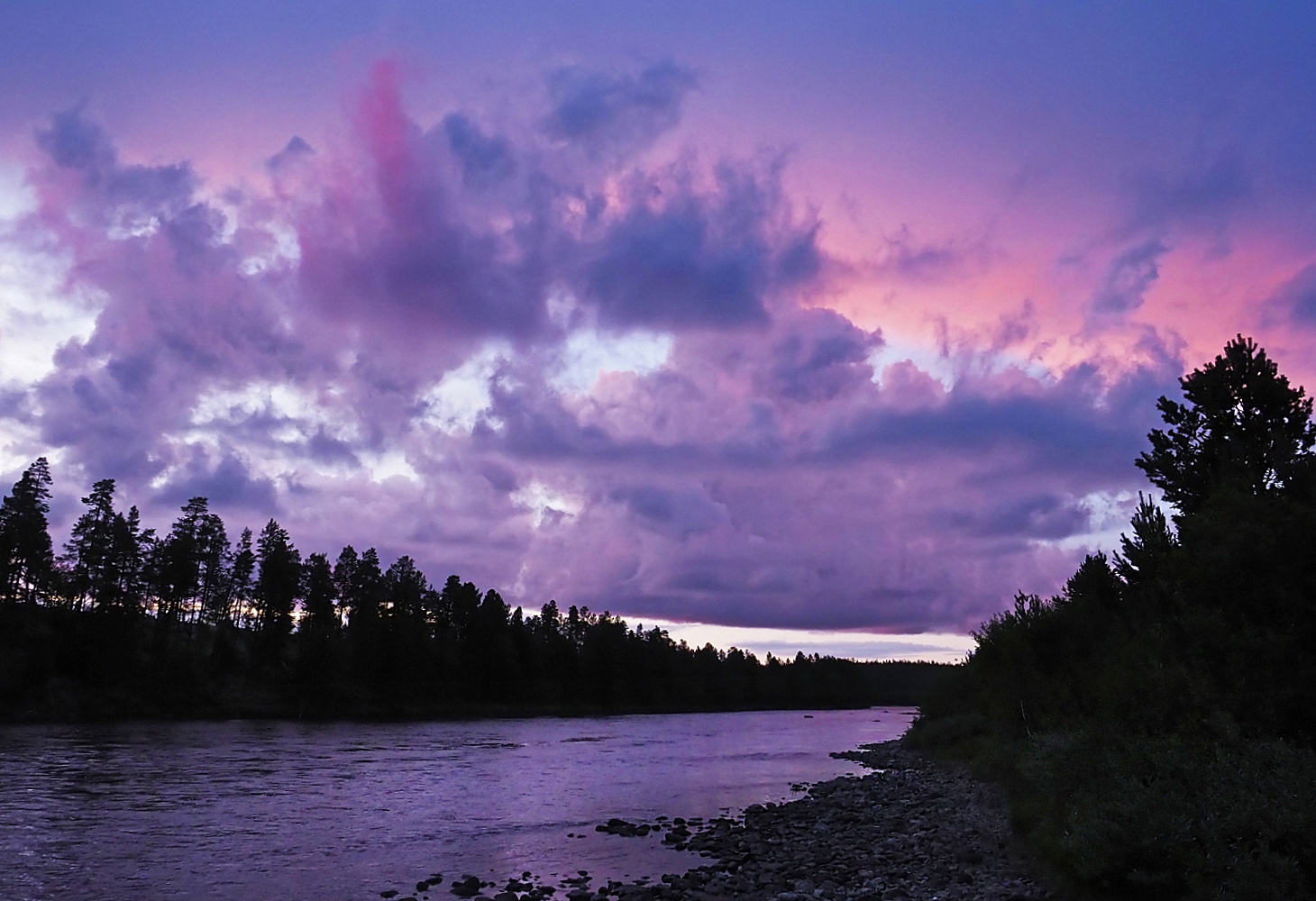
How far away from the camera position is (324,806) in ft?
129

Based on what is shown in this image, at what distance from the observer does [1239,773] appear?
14547mm

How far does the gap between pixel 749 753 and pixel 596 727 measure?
145ft

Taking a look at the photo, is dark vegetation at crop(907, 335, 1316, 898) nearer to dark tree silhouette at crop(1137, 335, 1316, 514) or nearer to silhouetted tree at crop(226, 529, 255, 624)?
dark tree silhouette at crop(1137, 335, 1316, 514)

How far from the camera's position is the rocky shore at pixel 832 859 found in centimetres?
2219

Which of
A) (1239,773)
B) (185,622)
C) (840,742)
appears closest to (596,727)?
(840,742)

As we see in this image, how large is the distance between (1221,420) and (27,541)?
11611 cm

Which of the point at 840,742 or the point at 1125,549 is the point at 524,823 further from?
the point at 840,742

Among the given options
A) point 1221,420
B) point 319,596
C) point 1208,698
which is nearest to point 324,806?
point 1208,698

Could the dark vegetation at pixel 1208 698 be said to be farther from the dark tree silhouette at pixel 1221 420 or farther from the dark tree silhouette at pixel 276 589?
the dark tree silhouette at pixel 276 589

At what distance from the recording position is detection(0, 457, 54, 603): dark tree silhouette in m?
101

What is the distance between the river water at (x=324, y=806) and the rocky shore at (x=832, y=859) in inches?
63.1

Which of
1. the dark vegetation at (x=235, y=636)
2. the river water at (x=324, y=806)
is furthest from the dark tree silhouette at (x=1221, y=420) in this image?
the dark vegetation at (x=235, y=636)

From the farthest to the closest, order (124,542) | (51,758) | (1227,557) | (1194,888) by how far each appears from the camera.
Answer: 1. (124,542)
2. (51,758)
3. (1227,557)
4. (1194,888)

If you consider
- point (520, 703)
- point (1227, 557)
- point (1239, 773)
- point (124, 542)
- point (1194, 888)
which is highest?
point (124, 542)
